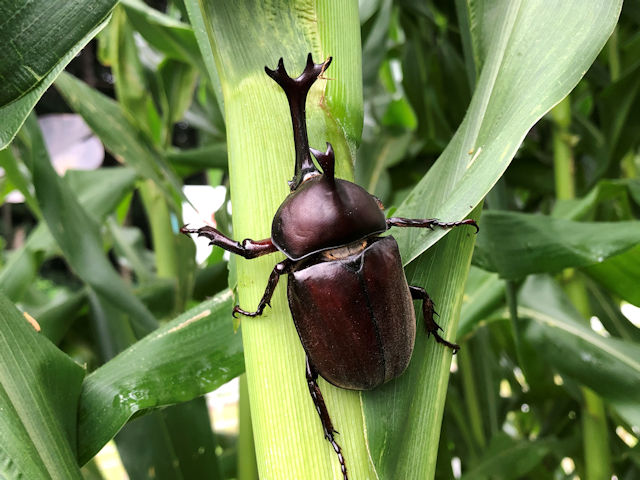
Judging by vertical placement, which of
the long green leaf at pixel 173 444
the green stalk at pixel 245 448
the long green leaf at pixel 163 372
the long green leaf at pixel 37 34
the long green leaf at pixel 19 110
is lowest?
the green stalk at pixel 245 448

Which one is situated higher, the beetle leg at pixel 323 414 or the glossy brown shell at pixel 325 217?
the glossy brown shell at pixel 325 217

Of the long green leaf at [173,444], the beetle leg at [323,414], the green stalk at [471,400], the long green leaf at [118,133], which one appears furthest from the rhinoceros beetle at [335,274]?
the green stalk at [471,400]

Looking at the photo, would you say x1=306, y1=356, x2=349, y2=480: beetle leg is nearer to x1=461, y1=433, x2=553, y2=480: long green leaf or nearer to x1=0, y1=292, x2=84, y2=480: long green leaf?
x1=0, y1=292, x2=84, y2=480: long green leaf

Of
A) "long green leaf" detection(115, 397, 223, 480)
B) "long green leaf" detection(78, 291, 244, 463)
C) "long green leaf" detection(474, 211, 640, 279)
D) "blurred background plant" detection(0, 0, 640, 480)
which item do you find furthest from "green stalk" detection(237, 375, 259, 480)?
"long green leaf" detection(474, 211, 640, 279)

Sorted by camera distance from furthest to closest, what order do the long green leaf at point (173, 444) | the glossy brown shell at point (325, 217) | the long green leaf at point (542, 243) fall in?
1. the long green leaf at point (173, 444)
2. the long green leaf at point (542, 243)
3. the glossy brown shell at point (325, 217)

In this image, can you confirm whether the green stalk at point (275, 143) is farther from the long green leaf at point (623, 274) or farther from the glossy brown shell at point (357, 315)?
the long green leaf at point (623, 274)

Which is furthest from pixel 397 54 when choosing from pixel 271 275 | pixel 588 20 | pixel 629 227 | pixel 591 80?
pixel 271 275

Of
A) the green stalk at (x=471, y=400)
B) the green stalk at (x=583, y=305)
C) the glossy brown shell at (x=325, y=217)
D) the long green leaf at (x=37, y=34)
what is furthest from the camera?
the green stalk at (x=471, y=400)

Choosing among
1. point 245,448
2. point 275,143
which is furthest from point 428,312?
point 245,448
